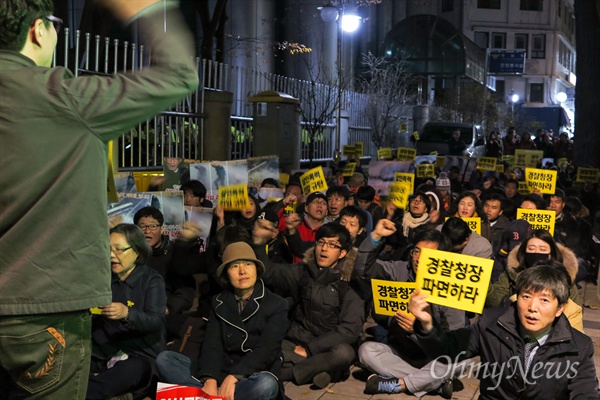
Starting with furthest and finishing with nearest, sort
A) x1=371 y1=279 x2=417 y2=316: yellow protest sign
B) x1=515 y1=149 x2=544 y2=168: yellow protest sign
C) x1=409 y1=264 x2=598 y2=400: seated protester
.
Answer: x1=515 y1=149 x2=544 y2=168: yellow protest sign < x1=371 y1=279 x2=417 y2=316: yellow protest sign < x1=409 y1=264 x2=598 y2=400: seated protester

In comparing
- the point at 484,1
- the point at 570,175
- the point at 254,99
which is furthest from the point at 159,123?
the point at 484,1

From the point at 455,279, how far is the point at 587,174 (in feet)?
42.3

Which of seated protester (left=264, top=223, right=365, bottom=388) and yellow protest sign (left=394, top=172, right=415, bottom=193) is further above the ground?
yellow protest sign (left=394, top=172, right=415, bottom=193)

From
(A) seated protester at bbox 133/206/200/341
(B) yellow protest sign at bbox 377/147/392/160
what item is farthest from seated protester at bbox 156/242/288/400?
(B) yellow protest sign at bbox 377/147/392/160

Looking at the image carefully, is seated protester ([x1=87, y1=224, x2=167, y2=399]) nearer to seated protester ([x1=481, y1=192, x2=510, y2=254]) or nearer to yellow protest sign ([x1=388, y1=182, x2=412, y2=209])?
seated protester ([x1=481, y1=192, x2=510, y2=254])

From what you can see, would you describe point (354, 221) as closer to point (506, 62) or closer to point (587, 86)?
point (587, 86)

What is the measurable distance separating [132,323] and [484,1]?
3068 inches

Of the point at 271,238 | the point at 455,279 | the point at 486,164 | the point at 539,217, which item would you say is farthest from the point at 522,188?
the point at 455,279

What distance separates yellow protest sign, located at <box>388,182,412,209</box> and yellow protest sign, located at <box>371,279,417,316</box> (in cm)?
511

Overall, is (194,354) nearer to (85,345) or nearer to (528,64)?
(85,345)

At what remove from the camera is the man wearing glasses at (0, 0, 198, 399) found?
2.36 meters

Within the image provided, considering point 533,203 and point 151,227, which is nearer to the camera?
point 151,227

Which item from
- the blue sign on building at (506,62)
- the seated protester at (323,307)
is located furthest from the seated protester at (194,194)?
the blue sign on building at (506,62)

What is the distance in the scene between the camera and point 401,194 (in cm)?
1207
